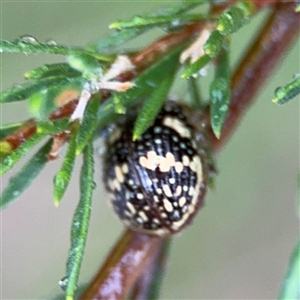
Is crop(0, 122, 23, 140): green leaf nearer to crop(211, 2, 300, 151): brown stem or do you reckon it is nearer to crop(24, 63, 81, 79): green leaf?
crop(24, 63, 81, 79): green leaf

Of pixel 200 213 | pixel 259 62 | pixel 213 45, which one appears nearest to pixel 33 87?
pixel 213 45

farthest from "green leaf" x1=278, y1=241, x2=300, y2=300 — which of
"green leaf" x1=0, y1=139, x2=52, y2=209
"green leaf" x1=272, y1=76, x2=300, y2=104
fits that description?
"green leaf" x1=0, y1=139, x2=52, y2=209

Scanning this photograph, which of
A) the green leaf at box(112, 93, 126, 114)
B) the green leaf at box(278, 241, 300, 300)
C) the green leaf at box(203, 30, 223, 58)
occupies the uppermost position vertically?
the green leaf at box(203, 30, 223, 58)

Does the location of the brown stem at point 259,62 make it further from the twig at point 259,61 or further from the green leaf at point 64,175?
the green leaf at point 64,175

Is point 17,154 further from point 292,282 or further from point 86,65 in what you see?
point 292,282

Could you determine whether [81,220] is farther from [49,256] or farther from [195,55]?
[49,256]
